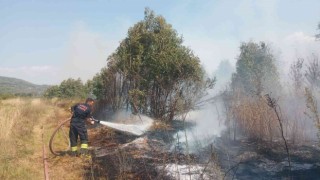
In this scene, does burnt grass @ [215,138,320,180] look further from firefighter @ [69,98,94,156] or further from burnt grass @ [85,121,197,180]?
firefighter @ [69,98,94,156]

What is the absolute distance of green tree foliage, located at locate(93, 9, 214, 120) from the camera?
48.0 ft

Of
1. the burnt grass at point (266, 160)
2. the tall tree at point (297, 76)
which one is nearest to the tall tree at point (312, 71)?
the tall tree at point (297, 76)

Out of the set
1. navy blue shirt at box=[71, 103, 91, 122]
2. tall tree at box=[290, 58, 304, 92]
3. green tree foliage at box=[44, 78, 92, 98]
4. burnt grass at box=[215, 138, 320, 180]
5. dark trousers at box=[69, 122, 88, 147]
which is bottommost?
burnt grass at box=[215, 138, 320, 180]

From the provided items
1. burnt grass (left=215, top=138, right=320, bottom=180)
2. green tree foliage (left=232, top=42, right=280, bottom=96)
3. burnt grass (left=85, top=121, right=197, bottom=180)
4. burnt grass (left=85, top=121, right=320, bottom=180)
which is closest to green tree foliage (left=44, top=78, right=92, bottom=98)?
green tree foliage (left=232, top=42, right=280, bottom=96)

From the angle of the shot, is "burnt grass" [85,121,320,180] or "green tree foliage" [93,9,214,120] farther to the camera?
"green tree foliage" [93,9,214,120]

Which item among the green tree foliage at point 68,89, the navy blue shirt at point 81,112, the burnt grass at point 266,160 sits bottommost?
the burnt grass at point 266,160

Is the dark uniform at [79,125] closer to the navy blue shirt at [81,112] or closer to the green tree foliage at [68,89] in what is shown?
the navy blue shirt at [81,112]

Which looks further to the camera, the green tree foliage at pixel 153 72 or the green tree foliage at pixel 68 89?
the green tree foliage at pixel 68 89

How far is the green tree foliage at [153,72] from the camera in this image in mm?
14625

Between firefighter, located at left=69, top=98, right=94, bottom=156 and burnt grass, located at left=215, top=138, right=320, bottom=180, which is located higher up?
firefighter, located at left=69, top=98, right=94, bottom=156

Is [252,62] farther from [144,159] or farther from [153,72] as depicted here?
[144,159]

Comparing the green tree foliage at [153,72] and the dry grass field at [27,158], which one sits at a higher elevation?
the green tree foliage at [153,72]

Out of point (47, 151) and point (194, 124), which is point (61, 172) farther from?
point (194, 124)

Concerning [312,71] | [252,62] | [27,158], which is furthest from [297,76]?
[252,62]
